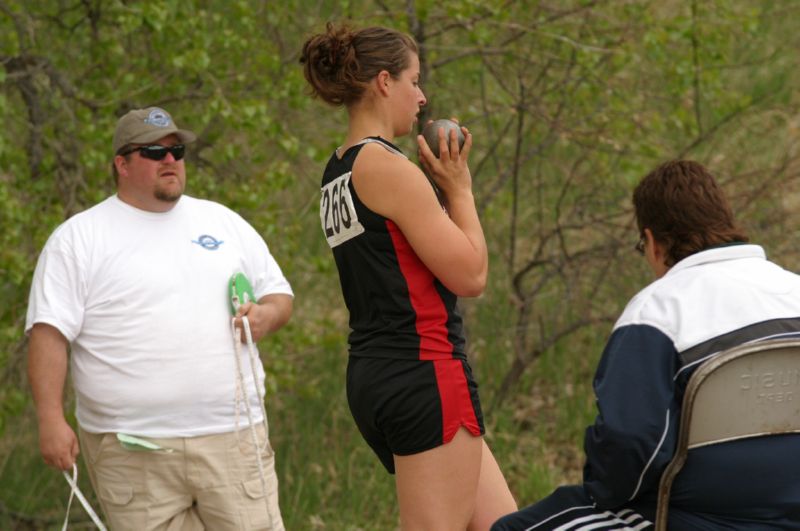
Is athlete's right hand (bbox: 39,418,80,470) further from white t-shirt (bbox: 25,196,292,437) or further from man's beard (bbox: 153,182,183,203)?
man's beard (bbox: 153,182,183,203)

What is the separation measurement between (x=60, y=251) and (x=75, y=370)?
415 mm

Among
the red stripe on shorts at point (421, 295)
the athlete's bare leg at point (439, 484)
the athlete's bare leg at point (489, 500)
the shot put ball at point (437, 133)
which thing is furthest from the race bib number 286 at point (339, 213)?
the athlete's bare leg at point (489, 500)

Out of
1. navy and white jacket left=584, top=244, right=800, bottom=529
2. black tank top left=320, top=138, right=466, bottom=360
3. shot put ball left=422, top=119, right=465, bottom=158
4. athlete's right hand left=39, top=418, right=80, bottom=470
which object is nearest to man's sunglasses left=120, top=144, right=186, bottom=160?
athlete's right hand left=39, top=418, right=80, bottom=470

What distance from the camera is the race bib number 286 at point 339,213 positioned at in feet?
10.2

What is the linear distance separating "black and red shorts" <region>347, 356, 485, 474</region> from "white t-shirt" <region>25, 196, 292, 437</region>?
→ 96 centimetres

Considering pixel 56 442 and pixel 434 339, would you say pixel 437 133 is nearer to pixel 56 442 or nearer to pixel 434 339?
pixel 434 339

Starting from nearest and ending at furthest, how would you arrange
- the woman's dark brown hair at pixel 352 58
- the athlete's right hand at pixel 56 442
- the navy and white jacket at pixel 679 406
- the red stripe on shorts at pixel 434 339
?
1. the navy and white jacket at pixel 679 406
2. the red stripe on shorts at pixel 434 339
3. the woman's dark brown hair at pixel 352 58
4. the athlete's right hand at pixel 56 442

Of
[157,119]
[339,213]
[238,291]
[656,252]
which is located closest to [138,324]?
[238,291]

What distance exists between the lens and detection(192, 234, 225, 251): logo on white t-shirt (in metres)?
4.05

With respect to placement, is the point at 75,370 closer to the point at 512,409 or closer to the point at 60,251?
the point at 60,251

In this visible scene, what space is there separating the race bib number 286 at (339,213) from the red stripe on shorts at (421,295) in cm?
11

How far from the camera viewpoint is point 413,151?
7.45 meters

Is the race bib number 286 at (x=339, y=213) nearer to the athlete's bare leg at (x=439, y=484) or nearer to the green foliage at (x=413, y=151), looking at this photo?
the athlete's bare leg at (x=439, y=484)

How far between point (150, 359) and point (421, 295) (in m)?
1.21
